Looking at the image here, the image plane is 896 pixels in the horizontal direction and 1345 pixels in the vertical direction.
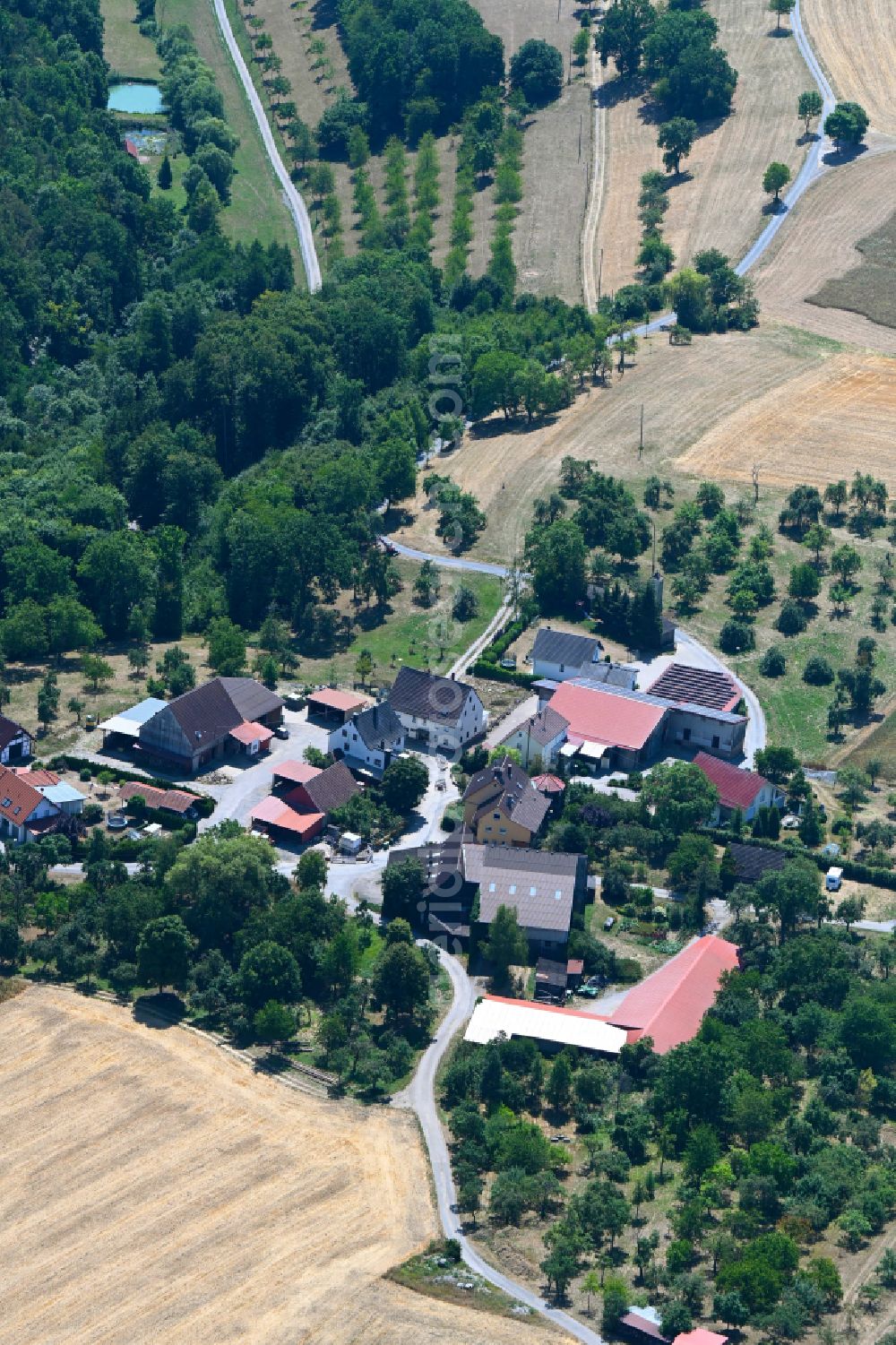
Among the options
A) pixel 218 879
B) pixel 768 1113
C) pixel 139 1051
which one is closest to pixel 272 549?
pixel 218 879

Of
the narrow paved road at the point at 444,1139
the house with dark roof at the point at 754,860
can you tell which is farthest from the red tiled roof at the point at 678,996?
the narrow paved road at the point at 444,1139

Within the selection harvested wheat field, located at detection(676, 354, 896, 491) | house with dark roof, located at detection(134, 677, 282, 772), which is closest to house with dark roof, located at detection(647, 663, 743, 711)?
house with dark roof, located at detection(134, 677, 282, 772)

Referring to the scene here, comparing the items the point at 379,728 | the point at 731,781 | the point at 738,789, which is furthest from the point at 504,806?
the point at 738,789

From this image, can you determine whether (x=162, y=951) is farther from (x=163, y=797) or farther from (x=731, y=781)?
(x=731, y=781)

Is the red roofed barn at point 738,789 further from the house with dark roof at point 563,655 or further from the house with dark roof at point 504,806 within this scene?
the house with dark roof at point 563,655

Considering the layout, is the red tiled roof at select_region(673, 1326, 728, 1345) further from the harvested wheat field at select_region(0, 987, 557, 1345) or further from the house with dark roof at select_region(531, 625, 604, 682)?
the house with dark roof at select_region(531, 625, 604, 682)

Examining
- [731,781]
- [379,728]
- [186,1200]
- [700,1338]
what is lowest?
[186,1200]
